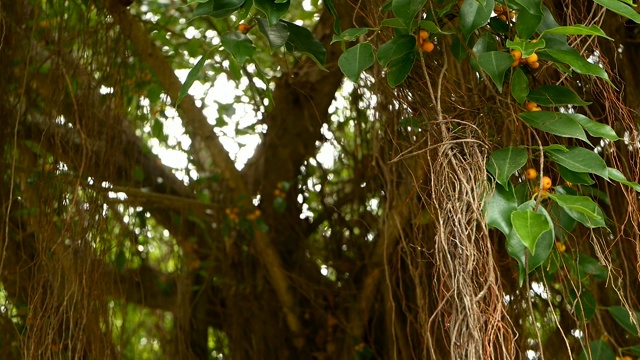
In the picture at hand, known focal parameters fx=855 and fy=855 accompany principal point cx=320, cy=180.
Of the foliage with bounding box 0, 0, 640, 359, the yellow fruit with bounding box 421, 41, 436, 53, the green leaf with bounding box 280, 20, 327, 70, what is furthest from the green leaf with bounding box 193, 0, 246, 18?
the yellow fruit with bounding box 421, 41, 436, 53

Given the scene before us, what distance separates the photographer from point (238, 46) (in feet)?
3.86

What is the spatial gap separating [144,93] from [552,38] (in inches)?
56.6

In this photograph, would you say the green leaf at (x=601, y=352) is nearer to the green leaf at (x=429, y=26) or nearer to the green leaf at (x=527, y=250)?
the green leaf at (x=527, y=250)

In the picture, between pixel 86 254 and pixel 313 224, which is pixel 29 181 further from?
pixel 313 224

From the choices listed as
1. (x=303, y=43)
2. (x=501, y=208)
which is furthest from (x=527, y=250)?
(x=303, y=43)

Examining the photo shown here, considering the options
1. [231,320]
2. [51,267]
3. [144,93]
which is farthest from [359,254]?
[51,267]

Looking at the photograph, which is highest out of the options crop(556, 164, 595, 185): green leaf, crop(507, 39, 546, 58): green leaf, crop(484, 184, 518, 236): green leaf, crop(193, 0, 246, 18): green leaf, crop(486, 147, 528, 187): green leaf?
crop(193, 0, 246, 18): green leaf

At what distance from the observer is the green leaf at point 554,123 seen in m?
1.04

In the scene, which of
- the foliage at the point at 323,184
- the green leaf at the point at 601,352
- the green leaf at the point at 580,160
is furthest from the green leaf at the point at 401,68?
the green leaf at the point at 601,352

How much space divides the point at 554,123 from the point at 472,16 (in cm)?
17

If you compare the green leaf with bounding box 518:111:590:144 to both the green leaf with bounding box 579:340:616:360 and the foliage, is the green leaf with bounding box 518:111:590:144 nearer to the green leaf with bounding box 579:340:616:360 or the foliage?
the foliage

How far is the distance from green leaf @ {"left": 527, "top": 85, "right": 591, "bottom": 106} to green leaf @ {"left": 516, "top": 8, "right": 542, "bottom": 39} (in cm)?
11

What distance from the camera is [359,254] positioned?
2334 mm

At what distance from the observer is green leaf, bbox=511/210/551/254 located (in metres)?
0.89
